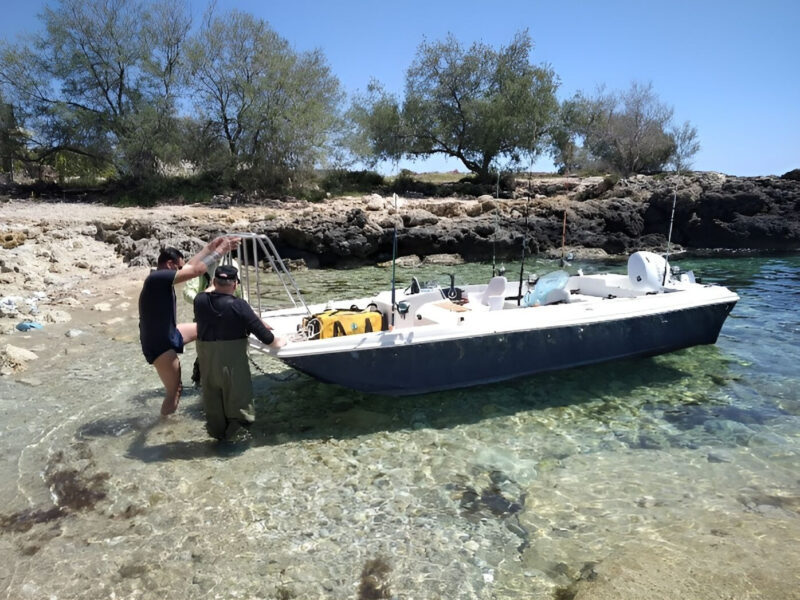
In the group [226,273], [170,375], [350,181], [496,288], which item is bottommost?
[170,375]

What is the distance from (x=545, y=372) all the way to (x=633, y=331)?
139 centimetres

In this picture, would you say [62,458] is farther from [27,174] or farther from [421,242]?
[27,174]

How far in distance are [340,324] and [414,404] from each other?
1280 millimetres

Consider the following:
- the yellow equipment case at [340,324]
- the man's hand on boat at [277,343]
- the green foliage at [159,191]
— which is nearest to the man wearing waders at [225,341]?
the man's hand on boat at [277,343]

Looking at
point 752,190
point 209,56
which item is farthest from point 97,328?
point 752,190

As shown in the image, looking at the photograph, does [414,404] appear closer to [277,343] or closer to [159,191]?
[277,343]

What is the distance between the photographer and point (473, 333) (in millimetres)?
6152

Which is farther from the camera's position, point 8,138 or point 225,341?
point 8,138

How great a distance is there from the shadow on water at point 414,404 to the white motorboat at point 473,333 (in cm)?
26

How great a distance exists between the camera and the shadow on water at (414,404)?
5492 mm

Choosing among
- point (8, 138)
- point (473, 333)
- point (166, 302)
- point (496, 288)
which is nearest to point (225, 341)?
point (166, 302)

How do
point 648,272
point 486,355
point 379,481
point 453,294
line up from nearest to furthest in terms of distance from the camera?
point 379,481 → point 486,355 → point 453,294 → point 648,272

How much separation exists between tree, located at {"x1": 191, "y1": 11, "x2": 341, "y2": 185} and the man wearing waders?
71.3 ft

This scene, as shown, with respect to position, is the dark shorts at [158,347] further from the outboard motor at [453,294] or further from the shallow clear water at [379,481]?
the outboard motor at [453,294]
